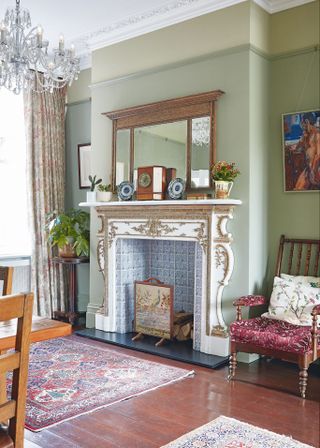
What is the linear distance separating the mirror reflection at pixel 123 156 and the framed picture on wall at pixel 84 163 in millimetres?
851

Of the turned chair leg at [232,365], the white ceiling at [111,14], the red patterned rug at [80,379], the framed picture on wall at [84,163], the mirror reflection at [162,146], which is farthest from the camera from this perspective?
the framed picture on wall at [84,163]

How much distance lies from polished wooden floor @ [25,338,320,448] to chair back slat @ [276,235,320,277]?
89cm

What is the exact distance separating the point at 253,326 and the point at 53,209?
314cm

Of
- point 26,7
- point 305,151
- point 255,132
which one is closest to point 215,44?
point 255,132

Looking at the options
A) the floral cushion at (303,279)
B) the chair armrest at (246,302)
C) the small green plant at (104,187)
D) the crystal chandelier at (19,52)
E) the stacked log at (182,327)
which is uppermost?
the crystal chandelier at (19,52)

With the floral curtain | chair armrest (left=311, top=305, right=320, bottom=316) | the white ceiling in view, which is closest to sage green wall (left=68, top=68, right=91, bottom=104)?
the floral curtain

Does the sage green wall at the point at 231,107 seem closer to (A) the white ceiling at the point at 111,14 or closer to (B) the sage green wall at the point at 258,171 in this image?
(B) the sage green wall at the point at 258,171

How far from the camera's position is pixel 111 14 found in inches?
189

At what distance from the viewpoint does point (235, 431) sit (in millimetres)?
2879

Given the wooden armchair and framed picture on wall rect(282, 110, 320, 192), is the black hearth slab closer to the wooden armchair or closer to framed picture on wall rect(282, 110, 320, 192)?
the wooden armchair

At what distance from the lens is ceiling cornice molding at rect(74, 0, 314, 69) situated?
4.37 meters

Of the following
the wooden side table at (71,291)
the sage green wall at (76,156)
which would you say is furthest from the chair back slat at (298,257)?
the sage green wall at (76,156)

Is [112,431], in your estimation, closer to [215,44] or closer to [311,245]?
[311,245]

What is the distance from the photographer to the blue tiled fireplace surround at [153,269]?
16.2 ft
